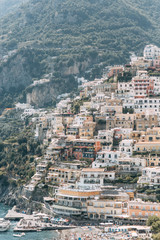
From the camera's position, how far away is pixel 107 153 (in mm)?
90688

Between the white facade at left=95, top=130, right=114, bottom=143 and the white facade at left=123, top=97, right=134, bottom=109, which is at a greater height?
the white facade at left=123, top=97, right=134, bottom=109

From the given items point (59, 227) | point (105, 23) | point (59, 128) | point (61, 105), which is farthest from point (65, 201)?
point (105, 23)

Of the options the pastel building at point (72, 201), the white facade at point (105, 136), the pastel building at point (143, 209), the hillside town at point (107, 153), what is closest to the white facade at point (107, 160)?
the hillside town at point (107, 153)

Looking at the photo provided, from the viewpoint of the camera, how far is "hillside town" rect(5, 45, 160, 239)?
267 feet

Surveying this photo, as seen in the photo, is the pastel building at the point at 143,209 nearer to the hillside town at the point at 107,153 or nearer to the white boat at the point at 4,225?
the hillside town at the point at 107,153

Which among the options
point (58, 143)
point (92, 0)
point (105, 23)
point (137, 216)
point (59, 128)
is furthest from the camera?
point (92, 0)

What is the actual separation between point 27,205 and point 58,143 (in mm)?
11670

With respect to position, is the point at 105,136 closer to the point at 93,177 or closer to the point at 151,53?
the point at 93,177

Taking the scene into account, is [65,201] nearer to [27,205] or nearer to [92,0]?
[27,205]

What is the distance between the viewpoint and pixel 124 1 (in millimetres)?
196875

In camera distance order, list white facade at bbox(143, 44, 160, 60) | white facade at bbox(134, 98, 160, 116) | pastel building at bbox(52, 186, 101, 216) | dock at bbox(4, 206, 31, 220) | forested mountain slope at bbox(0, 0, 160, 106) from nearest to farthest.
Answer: pastel building at bbox(52, 186, 101, 216) → dock at bbox(4, 206, 31, 220) → white facade at bbox(134, 98, 160, 116) → white facade at bbox(143, 44, 160, 60) → forested mountain slope at bbox(0, 0, 160, 106)

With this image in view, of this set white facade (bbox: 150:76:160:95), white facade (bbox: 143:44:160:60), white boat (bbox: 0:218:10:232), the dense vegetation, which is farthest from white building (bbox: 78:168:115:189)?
white facade (bbox: 143:44:160:60)

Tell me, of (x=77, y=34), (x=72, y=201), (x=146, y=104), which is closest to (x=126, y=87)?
(x=146, y=104)

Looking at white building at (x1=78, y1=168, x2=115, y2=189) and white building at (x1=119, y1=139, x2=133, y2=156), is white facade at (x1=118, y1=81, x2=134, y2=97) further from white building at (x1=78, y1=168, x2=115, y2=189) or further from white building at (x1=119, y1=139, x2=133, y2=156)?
white building at (x1=78, y1=168, x2=115, y2=189)
